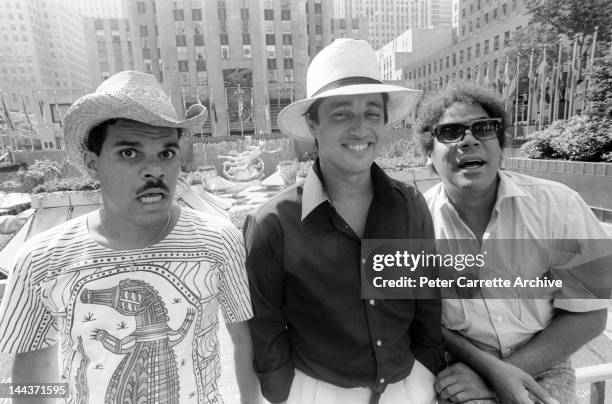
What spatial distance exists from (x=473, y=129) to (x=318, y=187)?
1.01m

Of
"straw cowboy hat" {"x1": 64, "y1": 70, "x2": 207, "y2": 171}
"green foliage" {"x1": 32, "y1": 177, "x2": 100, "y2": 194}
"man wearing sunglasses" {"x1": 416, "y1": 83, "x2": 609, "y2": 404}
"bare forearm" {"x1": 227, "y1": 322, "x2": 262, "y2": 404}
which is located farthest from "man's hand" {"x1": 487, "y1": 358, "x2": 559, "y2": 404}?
"green foliage" {"x1": 32, "y1": 177, "x2": 100, "y2": 194}

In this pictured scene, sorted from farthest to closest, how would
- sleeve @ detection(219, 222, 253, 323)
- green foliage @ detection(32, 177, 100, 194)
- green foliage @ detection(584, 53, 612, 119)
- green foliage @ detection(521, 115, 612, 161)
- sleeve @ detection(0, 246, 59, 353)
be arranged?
1. green foliage @ detection(584, 53, 612, 119)
2. green foliage @ detection(521, 115, 612, 161)
3. green foliage @ detection(32, 177, 100, 194)
4. sleeve @ detection(219, 222, 253, 323)
5. sleeve @ detection(0, 246, 59, 353)

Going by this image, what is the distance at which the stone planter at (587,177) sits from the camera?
20.5 feet

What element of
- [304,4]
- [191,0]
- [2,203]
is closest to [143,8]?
[191,0]

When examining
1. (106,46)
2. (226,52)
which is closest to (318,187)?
(226,52)

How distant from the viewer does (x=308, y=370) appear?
1.87 m

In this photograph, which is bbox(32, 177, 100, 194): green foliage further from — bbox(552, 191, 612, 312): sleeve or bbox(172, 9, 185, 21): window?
bbox(172, 9, 185, 21): window

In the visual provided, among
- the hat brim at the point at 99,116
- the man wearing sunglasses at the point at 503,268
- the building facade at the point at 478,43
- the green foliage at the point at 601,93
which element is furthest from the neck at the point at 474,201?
the building facade at the point at 478,43

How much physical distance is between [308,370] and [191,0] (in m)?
51.3

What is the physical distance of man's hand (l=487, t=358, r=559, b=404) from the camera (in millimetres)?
1824

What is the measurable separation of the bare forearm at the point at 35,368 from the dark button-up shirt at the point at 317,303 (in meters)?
0.87

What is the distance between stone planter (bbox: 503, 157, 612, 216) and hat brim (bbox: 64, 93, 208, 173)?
7307 mm

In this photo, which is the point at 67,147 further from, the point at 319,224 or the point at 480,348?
the point at 480,348

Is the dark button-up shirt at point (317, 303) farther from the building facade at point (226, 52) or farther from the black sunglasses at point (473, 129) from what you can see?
the building facade at point (226, 52)
